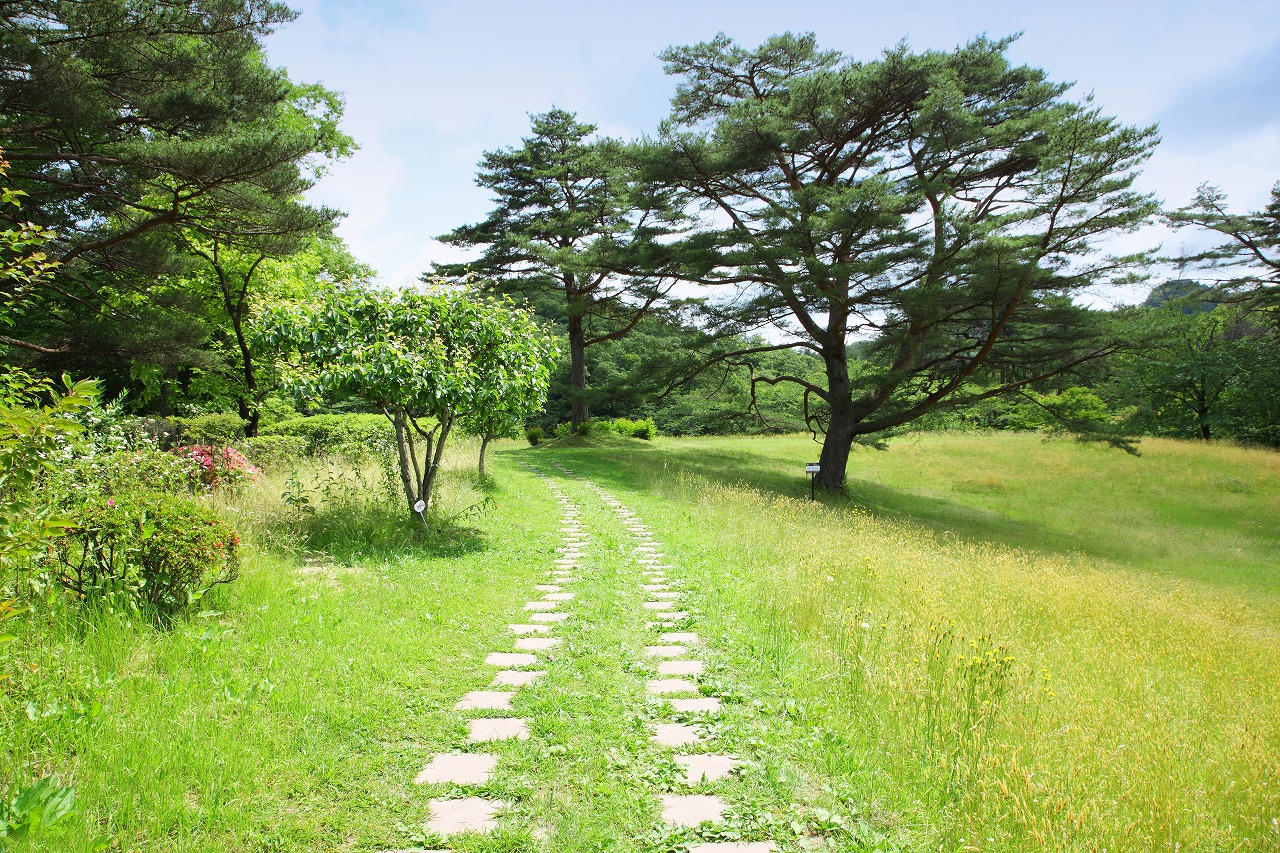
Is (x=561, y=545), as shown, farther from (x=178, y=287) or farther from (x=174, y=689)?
(x=178, y=287)

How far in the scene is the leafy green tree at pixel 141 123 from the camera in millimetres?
8977

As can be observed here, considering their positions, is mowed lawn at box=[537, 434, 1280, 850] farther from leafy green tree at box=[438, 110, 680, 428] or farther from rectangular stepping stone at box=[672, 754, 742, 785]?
leafy green tree at box=[438, 110, 680, 428]

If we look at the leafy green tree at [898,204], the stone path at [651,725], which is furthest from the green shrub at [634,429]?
the stone path at [651,725]

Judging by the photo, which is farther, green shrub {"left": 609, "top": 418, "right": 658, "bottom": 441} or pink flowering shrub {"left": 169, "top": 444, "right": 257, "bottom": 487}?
green shrub {"left": 609, "top": 418, "right": 658, "bottom": 441}

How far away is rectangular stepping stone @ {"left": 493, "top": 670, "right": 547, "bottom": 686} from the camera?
3.64m

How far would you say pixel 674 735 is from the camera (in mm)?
3072

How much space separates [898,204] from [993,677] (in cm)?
1098

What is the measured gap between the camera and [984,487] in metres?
18.8

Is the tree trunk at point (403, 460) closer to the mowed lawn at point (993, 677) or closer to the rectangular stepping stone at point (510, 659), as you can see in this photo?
the mowed lawn at point (993, 677)

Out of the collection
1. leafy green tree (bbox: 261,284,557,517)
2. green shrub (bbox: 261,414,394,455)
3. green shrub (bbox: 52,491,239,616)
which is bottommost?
green shrub (bbox: 52,491,239,616)

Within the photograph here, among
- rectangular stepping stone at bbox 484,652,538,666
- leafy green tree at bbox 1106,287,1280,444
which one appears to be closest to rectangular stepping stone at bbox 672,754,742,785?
rectangular stepping stone at bbox 484,652,538,666

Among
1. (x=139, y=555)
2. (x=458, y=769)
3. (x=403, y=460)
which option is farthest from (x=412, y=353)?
(x=458, y=769)

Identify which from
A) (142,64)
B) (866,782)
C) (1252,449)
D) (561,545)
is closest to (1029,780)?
(866,782)

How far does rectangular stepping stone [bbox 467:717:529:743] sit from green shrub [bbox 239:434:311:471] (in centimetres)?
802
